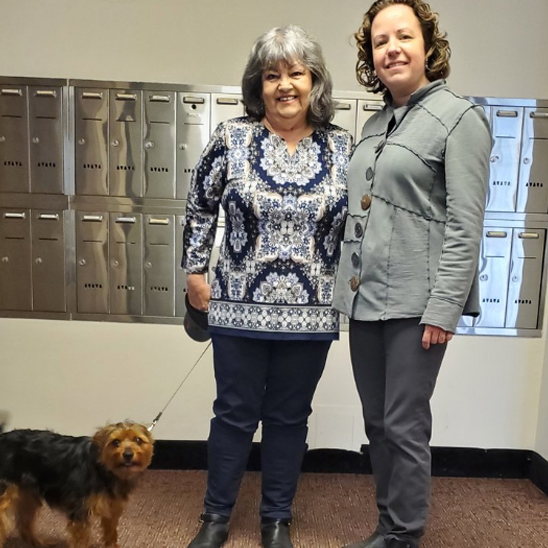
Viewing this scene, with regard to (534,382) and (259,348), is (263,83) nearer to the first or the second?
(259,348)

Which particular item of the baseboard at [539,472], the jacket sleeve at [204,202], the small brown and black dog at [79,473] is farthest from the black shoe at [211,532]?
the baseboard at [539,472]

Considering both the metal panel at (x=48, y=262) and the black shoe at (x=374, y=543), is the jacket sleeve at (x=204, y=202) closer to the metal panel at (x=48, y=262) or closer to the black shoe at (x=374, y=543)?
the metal panel at (x=48, y=262)

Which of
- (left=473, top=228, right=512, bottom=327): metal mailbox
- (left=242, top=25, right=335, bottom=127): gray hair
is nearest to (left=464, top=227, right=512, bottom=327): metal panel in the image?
(left=473, top=228, right=512, bottom=327): metal mailbox

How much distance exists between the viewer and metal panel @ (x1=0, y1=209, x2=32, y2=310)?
209 centimetres

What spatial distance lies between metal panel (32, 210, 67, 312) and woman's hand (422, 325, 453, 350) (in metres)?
1.42

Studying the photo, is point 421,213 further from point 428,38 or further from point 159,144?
point 159,144

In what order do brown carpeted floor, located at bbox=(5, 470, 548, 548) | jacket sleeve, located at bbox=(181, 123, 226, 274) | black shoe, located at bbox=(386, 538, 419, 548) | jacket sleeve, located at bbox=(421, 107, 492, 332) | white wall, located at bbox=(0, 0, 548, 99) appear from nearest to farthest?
jacket sleeve, located at bbox=(421, 107, 492, 332) → black shoe, located at bbox=(386, 538, 419, 548) → jacket sleeve, located at bbox=(181, 123, 226, 274) → brown carpeted floor, located at bbox=(5, 470, 548, 548) → white wall, located at bbox=(0, 0, 548, 99)

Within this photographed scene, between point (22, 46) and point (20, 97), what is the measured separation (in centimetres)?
18

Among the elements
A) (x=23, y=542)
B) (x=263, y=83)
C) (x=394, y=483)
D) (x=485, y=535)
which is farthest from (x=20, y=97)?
(x=485, y=535)

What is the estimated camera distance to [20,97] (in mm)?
2031

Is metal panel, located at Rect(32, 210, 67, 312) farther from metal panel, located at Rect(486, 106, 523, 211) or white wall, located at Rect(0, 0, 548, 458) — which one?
metal panel, located at Rect(486, 106, 523, 211)

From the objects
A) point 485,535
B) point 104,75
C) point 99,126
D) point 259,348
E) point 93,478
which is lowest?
point 485,535

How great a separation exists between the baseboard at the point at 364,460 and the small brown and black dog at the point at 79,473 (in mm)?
658

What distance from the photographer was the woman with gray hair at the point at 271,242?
146 cm
